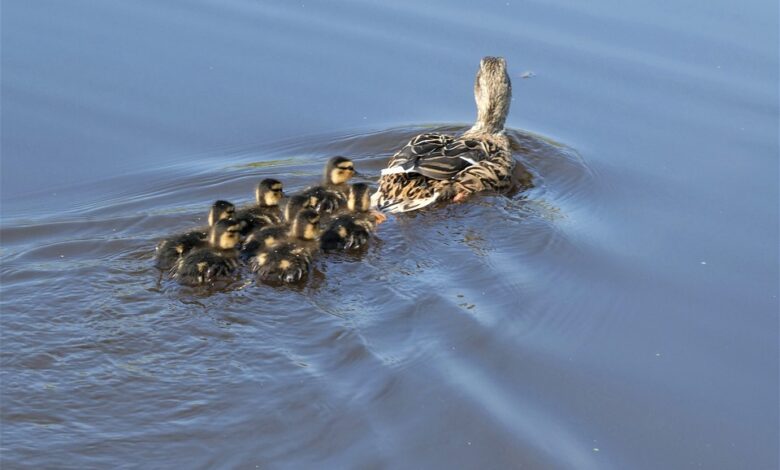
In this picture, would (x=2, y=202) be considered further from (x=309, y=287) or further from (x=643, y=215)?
(x=643, y=215)

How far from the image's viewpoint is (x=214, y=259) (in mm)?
5746

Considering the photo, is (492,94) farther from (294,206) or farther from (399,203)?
(294,206)

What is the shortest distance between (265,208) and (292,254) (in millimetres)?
734

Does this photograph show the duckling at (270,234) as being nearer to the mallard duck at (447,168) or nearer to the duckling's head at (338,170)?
the duckling's head at (338,170)

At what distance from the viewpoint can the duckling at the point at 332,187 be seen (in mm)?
6629

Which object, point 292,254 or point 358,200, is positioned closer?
point 292,254

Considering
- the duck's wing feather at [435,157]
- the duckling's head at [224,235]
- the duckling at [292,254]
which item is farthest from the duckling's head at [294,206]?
the duck's wing feather at [435,157]

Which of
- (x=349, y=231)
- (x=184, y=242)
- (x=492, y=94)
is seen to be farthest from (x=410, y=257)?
(x=492, y=94)

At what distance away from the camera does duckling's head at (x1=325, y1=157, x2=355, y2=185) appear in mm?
6859

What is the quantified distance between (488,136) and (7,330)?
11.3 ft

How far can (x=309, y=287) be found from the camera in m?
5.73

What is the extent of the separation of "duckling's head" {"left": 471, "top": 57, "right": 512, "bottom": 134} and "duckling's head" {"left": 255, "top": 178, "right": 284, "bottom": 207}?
5.52 feet

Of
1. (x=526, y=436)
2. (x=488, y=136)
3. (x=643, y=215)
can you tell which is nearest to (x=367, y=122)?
(x=488, y=136)

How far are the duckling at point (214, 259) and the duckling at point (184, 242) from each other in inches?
2.1
